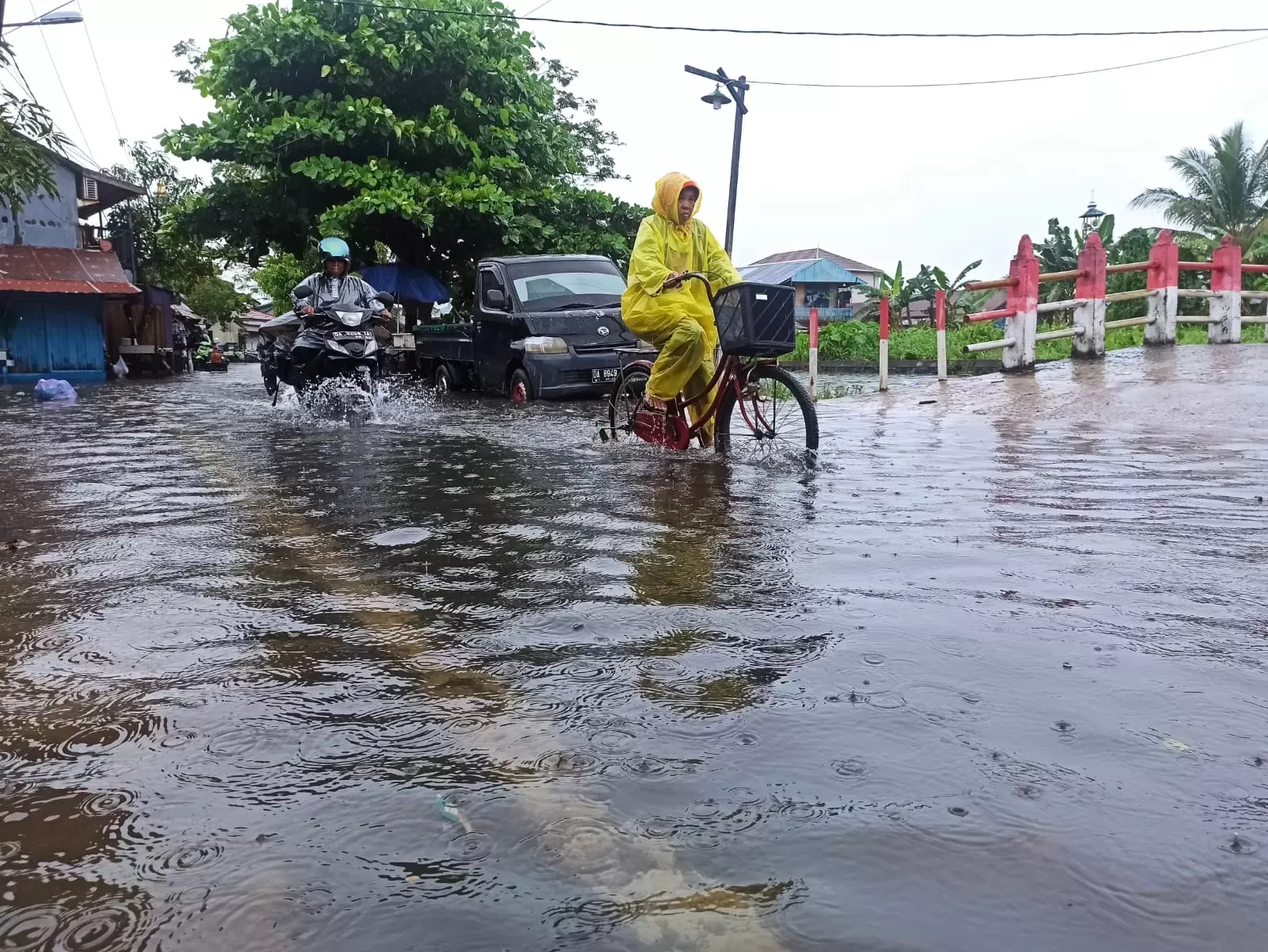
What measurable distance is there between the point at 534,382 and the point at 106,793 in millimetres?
10705

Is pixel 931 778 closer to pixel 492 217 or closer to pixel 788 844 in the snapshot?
pixel 788 844

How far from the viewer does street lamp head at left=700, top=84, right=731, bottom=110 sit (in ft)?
68.7

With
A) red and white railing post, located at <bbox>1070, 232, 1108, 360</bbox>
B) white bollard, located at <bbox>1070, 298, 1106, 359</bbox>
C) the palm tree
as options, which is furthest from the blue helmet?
the palm tree

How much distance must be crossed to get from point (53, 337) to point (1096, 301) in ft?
67.5

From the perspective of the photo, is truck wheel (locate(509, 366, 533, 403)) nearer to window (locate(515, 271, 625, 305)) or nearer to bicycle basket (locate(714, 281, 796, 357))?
window (locate(515, 271, 625, 305))

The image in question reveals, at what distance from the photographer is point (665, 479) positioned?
A: 623cm

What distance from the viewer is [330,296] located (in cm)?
1195

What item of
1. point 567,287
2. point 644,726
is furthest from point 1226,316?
point 644,726

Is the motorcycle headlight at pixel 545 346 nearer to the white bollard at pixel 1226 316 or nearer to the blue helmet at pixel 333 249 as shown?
the blue helmet at pixel 333 249

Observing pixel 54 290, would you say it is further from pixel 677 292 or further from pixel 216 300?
pixel 216 300

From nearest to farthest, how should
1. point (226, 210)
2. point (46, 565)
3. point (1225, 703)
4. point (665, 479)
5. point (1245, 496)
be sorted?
1. point (1225, 703)
2. point (46, 565)
3. point (1245, 496)
4. point (665, 479)
5. point (226, 210)

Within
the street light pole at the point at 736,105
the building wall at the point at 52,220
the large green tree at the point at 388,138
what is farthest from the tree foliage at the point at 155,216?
the street light pole at the point at 736,105

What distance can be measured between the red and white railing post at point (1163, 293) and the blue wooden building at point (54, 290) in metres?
19.4

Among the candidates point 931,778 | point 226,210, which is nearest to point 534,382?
point 931,778
